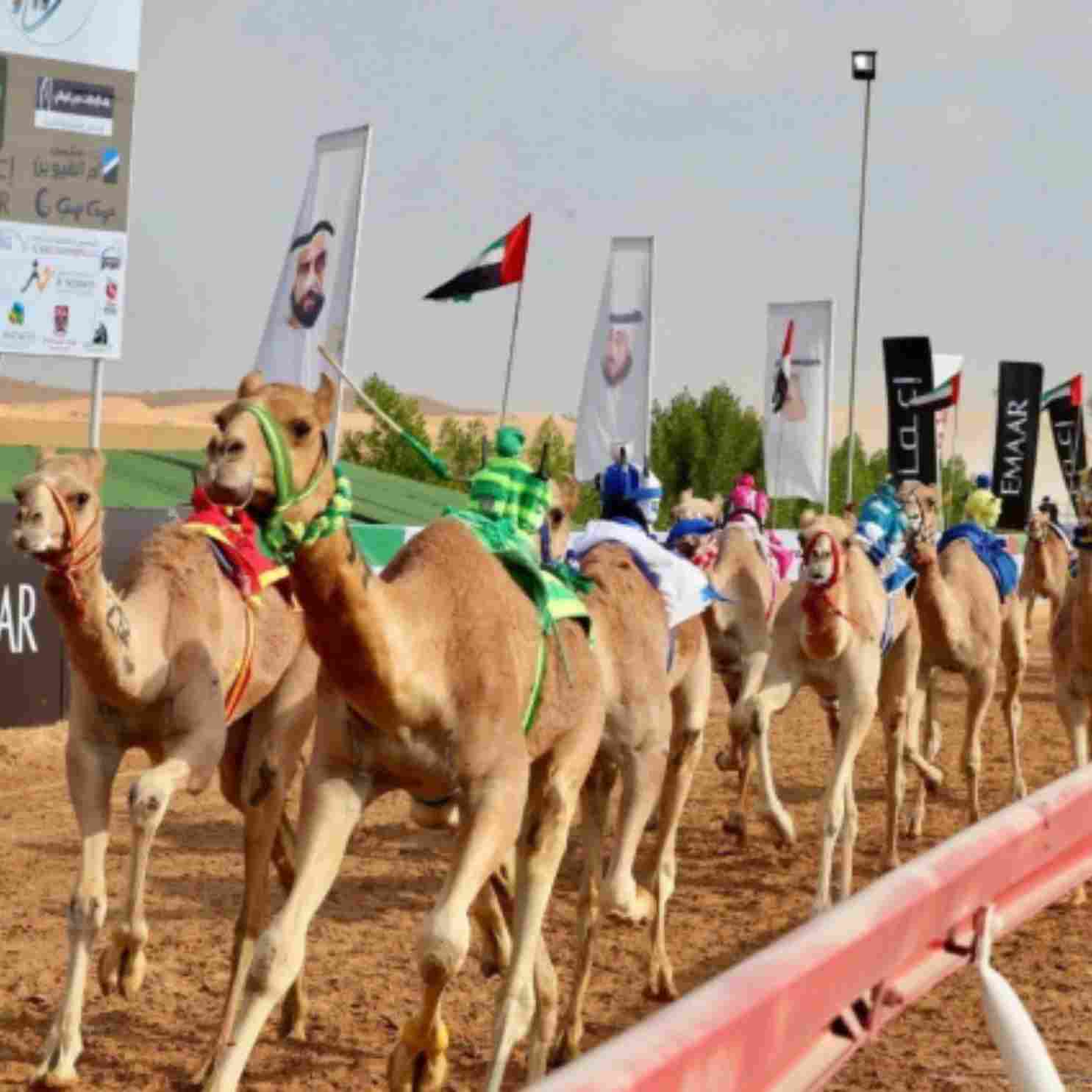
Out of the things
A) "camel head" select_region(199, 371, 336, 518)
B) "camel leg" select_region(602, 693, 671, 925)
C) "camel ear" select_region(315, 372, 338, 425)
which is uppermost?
"camel ear" select_region(315, 372, 338, 425)

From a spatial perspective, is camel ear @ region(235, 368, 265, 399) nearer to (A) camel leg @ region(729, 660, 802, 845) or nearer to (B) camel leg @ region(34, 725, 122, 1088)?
(B) camel leg @ region(34, 725, 122, 1088)

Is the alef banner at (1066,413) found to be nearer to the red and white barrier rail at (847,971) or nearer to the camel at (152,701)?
the camel at (152,701)

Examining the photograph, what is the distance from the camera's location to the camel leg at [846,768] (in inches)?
426

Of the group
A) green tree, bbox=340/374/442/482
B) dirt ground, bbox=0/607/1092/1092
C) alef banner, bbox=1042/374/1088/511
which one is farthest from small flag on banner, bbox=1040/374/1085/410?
dirt ground, bbox=0/607/1092/1092

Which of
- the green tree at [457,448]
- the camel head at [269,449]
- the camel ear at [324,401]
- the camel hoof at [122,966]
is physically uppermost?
the green tree at [457,448]

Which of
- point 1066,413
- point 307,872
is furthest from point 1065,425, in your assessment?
point 307,872

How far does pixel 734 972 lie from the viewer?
3170 millimetres

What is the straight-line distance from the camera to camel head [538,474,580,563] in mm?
8820

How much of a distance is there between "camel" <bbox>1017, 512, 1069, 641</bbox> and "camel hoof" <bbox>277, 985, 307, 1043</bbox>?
52.4ft

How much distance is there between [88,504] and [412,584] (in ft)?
5.35

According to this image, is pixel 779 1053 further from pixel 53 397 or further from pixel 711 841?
pixel 53 397

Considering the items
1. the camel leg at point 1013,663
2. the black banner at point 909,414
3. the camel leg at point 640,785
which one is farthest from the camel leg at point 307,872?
the black banner at point 909,414

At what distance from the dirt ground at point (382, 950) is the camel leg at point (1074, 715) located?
130 centimetres

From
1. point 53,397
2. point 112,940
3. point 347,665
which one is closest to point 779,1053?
point 347,665
